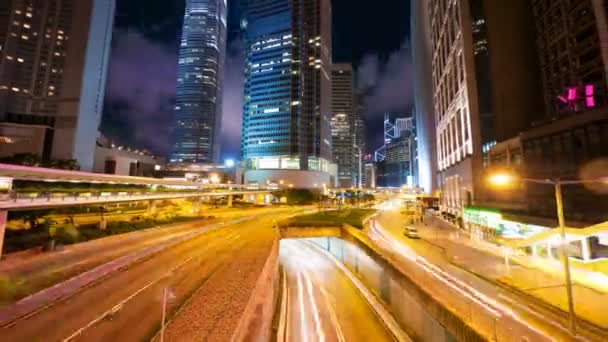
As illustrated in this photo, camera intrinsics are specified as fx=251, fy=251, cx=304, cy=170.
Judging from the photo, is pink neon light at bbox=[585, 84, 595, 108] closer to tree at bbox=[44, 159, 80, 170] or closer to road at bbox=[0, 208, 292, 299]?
road at bbox=[0, 208, 292, 299]

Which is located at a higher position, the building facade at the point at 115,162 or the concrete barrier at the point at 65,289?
the building facade at the point at 115,162

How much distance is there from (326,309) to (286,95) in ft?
395

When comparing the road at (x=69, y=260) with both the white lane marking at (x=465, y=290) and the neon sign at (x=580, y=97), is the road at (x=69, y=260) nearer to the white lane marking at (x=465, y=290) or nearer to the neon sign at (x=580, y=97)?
the white lane marking at (x=465, y=290)

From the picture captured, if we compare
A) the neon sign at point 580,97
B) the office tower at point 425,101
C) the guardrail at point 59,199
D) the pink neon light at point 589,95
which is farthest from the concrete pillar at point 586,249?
the office tower at point 425,101

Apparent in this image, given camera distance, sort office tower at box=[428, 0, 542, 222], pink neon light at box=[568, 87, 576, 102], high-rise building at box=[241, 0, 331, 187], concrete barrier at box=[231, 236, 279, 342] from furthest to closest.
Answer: high-rise building at box=[241, 0, 331, 187] → office tower at box=[428, 0, 542, 222] → pink neon light at box=[568, 87, 576, 102] → concrete barrier at box=[231, 236, 279, 342]

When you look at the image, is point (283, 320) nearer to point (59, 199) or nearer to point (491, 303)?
point (491, 303)

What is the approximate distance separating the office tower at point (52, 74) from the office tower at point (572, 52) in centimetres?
13028

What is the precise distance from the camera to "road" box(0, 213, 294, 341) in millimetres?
12469

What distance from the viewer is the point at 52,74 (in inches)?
3501

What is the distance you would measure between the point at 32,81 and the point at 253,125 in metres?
83.3

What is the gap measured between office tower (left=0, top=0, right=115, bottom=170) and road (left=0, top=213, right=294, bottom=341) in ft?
288

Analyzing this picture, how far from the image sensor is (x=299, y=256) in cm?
4406

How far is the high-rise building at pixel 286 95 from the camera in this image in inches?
5167

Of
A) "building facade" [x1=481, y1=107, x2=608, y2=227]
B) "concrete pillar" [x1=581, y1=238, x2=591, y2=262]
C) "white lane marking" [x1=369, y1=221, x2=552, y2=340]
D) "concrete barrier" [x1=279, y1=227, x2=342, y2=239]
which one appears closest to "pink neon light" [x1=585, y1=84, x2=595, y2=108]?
"building facade" [x1=481, y1=107, x2=608, y2=227]
